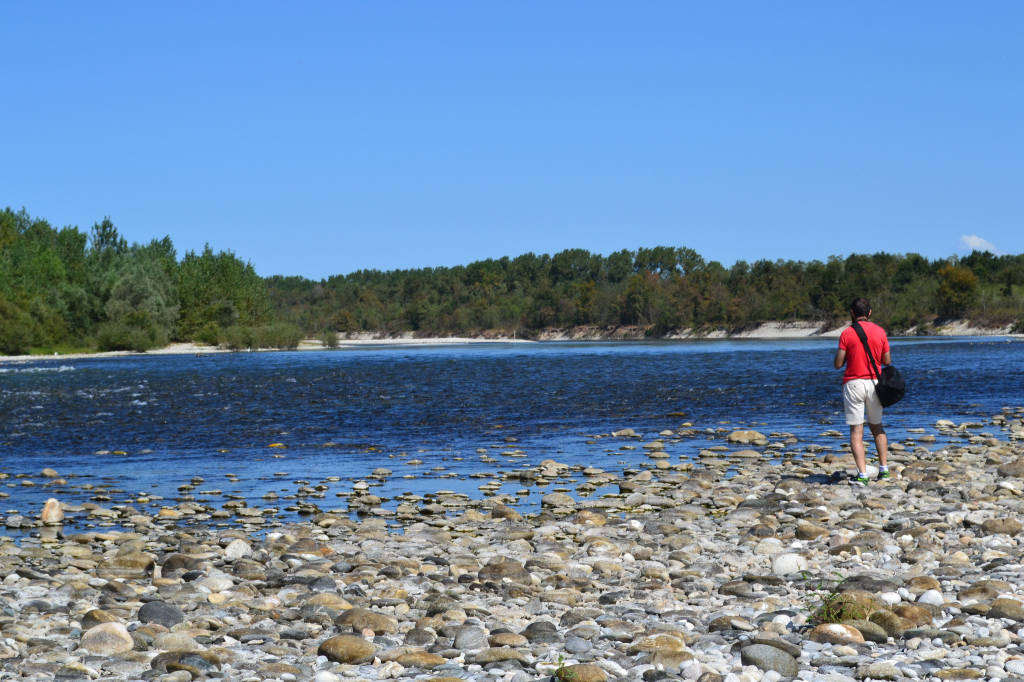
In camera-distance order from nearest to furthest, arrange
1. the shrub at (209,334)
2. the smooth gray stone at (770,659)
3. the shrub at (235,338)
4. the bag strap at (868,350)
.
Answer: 1. the smooth gray stone at (770,659)
2. the bag strap at (868,350)
3. the shrub at (209,334)
4. the shrub at (235,338)

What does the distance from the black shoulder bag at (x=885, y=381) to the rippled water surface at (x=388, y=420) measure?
6258mm

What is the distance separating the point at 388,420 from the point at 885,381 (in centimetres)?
2004

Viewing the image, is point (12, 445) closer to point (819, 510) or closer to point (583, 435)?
point (583, 435)

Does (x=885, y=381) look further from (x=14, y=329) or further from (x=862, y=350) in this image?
(x=14, y=329)

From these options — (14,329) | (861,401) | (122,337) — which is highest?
(14,329)

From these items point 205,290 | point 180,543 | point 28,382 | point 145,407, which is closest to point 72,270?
point 205,290

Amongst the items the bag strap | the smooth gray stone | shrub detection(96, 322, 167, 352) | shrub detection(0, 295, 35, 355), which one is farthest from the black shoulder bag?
shrub detection(96, 322, 167, 352)

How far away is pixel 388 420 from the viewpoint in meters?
32.8

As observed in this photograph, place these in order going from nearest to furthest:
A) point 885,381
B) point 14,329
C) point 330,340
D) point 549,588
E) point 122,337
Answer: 1. point 549,588
2. point 885,381
3. point 14,329
4. point 122,337
5. point 330,340

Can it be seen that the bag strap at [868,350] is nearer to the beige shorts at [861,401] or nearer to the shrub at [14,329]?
the beige shorts at [861,401]

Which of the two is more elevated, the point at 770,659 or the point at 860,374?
the point at 860,374

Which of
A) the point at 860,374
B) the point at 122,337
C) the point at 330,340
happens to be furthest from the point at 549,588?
the point at 330,340

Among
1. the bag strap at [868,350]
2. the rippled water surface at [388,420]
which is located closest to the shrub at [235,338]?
the rippled water surface at [388,420]

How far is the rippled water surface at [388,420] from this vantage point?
21.1 meters
